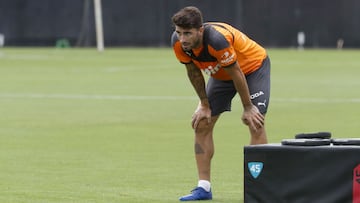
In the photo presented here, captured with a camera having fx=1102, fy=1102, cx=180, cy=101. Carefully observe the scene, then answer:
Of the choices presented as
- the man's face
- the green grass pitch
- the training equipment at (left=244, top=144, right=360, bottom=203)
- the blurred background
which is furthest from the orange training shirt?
the blurred background

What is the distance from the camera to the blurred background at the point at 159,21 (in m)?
57.7

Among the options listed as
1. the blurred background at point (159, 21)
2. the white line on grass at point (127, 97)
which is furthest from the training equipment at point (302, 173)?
the blurred background at point (159, 21)

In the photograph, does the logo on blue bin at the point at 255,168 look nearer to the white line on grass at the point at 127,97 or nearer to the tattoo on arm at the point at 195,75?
the tattoo on arm at the point at 195,75

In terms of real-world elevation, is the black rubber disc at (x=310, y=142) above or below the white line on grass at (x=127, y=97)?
above

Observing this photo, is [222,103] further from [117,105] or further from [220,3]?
[220,3]

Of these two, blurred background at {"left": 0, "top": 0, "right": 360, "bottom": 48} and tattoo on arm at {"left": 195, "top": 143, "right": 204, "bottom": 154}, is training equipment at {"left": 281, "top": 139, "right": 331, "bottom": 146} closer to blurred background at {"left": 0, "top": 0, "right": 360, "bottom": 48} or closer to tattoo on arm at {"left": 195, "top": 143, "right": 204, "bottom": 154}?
tattoo on arm at {"left": 195, "top": 143, "right": 204, "bottom": 154}

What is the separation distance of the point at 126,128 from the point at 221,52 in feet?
27.8

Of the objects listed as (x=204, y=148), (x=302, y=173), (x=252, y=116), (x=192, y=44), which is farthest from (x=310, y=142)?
(x=204, y=148)

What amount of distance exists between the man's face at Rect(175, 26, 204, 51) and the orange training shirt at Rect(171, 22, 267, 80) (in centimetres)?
13

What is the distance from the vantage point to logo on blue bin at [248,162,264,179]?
359 inches

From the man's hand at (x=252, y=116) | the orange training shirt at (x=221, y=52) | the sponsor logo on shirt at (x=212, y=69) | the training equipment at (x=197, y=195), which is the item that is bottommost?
the training equipment at (x=197, y=195)

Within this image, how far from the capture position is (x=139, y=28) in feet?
200

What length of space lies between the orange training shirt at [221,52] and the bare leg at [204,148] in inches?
19.1

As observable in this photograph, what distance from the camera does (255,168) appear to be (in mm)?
9141
